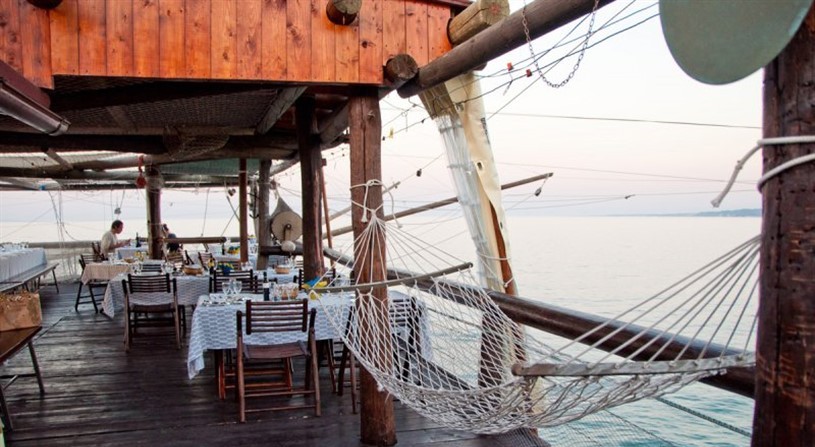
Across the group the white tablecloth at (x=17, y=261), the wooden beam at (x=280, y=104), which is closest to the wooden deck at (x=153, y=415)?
the wooden beam at (x=280, y=104)

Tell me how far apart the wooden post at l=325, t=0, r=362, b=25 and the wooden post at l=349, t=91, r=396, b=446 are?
1.45 feet

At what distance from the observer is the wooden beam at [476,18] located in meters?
2.71

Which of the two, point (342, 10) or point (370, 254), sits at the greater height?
point (342, 10)

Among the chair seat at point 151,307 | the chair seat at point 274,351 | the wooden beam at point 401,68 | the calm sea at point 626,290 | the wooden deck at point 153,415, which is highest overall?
the wooden beam at point 401,68

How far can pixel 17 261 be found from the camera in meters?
7.82

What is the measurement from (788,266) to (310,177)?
4.37 metres

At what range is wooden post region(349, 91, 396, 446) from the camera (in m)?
2.92

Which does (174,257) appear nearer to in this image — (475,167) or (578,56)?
(475,167)

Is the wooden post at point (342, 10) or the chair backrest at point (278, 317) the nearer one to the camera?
the wooden post at point (342, 10)

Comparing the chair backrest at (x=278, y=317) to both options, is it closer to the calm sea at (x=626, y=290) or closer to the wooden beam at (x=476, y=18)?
the calm sea at (x=626, y=290)

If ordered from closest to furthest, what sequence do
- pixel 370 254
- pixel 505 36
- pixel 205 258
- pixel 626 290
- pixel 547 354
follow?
pixel 547 354 < pixel 505 36 < pixel 370 254 < pixel 205 258 < pixel 626 290

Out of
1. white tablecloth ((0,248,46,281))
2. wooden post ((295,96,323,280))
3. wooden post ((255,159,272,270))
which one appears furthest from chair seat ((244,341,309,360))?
white tablecloth ((0,248,46,281))

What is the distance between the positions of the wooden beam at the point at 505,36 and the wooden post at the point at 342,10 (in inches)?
16.4

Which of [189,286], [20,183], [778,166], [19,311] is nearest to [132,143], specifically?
[189,286]
